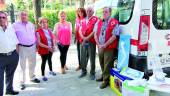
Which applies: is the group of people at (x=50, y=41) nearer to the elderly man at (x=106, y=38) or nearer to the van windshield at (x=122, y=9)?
the elderly man at (x=106, y=38)

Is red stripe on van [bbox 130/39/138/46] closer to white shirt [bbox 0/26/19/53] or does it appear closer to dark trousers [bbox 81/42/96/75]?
dark trousers [bbox 81/42/96/75]

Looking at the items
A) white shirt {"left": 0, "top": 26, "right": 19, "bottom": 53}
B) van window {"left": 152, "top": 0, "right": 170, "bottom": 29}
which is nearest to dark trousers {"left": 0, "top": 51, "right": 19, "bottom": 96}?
white shirt {"left": 0, "top": 26, "right": 19, "bottom": 53}

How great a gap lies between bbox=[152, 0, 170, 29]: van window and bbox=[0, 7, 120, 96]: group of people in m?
0.82

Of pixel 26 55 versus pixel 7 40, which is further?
pixel 26 55

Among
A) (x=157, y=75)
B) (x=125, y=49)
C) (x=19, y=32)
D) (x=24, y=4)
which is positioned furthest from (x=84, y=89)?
(x=24, y=4)

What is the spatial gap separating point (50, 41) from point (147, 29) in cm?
253

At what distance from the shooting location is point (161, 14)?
5.90 m

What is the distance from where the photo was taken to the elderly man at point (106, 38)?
21.0ft

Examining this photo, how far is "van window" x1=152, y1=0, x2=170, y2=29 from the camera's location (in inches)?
227

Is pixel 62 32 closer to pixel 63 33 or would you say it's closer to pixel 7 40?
pixel 63 33

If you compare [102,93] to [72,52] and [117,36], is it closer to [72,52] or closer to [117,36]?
[117,36]

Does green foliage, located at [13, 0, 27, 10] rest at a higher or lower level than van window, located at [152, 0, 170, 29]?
higher

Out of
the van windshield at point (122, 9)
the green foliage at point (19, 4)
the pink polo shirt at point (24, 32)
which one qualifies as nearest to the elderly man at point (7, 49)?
the pink polo shirt at point (24, 32)

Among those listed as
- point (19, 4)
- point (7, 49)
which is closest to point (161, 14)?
point (7, 49)
